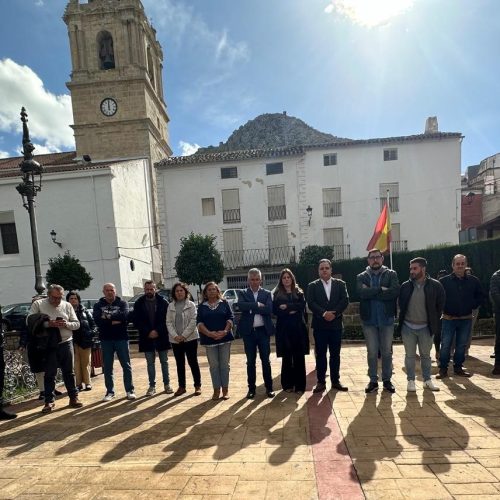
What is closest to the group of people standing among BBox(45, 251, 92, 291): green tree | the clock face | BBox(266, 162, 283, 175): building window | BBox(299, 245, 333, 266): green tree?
BBox(45, 251, 92, 291): green tree

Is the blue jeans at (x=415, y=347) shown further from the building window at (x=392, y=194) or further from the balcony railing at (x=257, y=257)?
the building window at (x=392, y=194)

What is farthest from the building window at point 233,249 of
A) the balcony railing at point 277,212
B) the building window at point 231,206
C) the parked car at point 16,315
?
the parked car at point 16,315

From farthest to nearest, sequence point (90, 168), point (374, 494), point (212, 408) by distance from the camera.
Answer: point (90, 168) < point (212, 408) < point (374, 494)

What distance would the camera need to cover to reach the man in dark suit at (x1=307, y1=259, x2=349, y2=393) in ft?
15.0

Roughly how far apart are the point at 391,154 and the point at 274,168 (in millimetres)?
7543

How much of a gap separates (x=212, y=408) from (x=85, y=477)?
5.60 ft

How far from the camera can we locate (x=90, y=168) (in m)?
17.0

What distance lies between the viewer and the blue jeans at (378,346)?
4.48m

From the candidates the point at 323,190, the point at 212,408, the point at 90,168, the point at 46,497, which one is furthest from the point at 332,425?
the point at 323,190

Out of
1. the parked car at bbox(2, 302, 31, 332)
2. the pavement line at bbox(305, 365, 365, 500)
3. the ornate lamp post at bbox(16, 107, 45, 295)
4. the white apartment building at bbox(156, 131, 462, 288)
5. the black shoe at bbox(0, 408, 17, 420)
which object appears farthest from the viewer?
the white apartment building at bbox(156, 131, 462, 288)

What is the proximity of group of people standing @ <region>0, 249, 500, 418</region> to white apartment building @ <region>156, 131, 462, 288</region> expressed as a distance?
56.2 feet

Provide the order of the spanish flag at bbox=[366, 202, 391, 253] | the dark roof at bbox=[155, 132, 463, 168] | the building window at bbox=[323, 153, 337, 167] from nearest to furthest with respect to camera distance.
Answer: the spanish flag at bbox=[366, 202, 391, 253]
the dark roof at bbox=[155, 132, 463, 168]
the building window at bbox=[323, 153, 337, 167]

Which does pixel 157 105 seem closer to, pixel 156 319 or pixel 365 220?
pixel 365 220

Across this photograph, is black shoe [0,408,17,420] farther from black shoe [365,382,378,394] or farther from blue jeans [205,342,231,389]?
black shoe [365,382,378,394]
